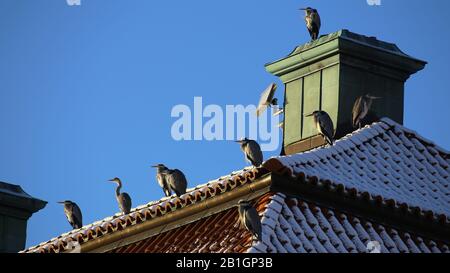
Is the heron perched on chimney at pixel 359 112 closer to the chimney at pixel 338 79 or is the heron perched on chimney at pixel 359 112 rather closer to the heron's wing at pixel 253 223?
the chimney at pixel 338 79

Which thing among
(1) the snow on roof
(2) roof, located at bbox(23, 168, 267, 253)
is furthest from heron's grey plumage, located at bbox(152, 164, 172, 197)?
(1) the snow on roof

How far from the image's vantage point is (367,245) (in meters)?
32.0

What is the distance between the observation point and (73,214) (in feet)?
128

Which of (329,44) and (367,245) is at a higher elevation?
(329,44)

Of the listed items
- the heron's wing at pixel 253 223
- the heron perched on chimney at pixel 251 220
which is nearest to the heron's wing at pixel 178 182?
the heron perched on chimney at pixel 251 220

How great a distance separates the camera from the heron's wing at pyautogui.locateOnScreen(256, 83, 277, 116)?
38.9m

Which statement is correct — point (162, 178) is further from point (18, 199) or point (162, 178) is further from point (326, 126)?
point (18, 199)

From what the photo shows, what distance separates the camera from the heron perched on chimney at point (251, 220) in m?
30.2

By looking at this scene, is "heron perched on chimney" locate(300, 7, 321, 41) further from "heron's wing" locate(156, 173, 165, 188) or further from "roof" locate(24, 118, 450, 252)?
"heron's wing" locate(156, 173, 165, 188)
